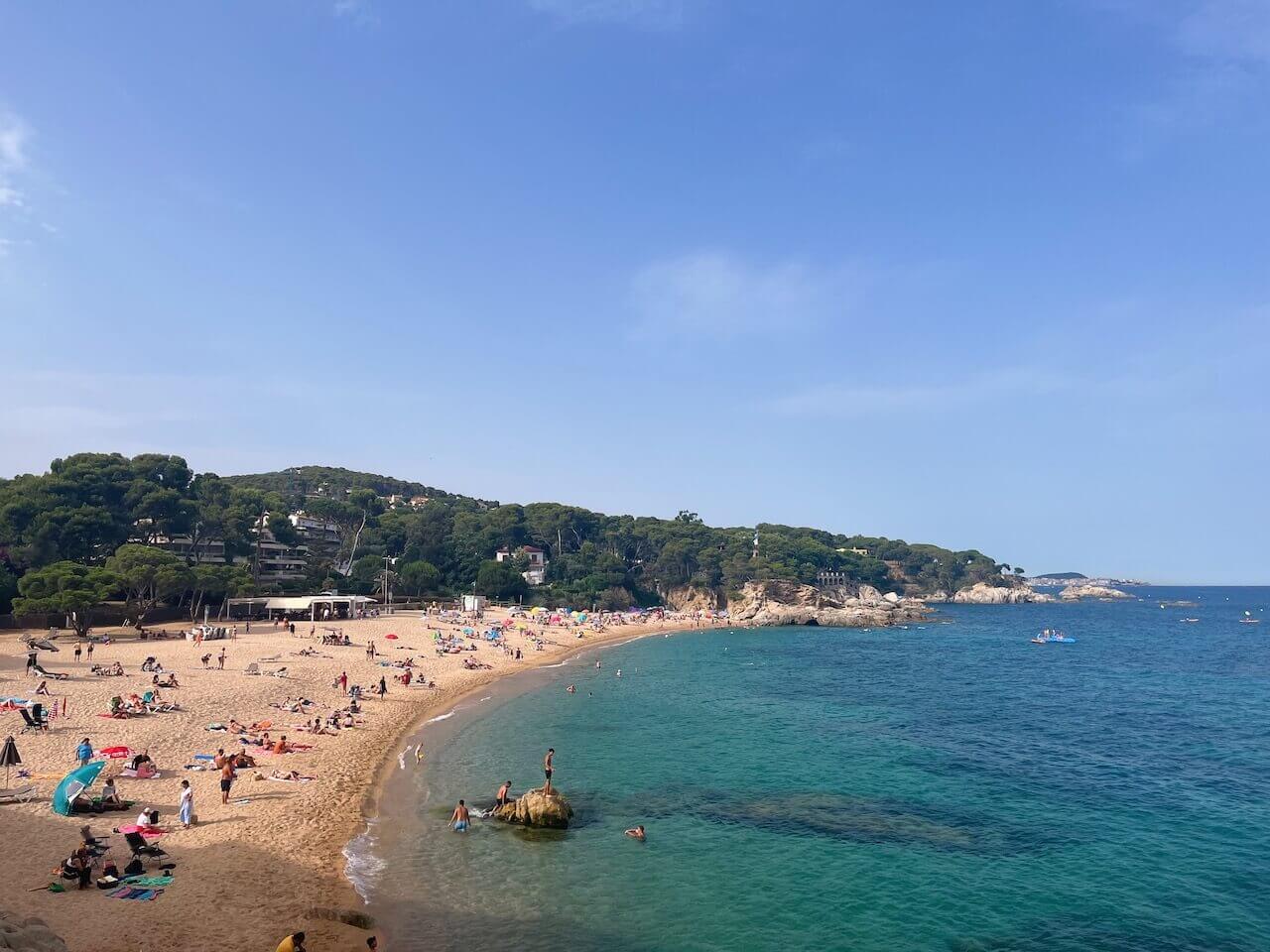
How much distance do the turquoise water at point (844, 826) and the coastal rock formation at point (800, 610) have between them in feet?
200

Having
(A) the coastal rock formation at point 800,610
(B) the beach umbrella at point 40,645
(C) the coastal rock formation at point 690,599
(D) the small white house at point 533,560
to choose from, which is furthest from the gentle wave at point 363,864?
(C) the coastal rock formation at point 690,599

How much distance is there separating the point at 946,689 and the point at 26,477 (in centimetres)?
7536

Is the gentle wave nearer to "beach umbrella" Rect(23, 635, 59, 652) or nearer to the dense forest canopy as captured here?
"beach umbrella" Rect(23, 635, 59, 652)

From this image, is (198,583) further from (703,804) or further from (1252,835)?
(1252,835)

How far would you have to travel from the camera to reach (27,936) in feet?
32.5

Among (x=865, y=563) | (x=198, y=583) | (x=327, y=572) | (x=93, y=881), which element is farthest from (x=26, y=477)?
(x=865, y=563)

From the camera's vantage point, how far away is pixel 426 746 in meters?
29.2

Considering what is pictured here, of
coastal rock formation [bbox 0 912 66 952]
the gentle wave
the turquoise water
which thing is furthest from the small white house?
coastal rock formation [bbox 0 912 66 952]

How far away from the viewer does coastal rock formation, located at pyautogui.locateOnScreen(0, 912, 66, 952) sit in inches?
375

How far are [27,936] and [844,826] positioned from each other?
60.2 feet

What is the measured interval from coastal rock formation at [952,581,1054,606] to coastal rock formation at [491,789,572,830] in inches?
6621

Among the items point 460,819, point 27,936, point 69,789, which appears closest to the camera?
point 27,936

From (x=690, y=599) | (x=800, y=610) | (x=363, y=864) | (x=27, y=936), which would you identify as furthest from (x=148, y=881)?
(x=690, y=599)

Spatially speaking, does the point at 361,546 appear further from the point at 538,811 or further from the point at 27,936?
the point at 27,936
